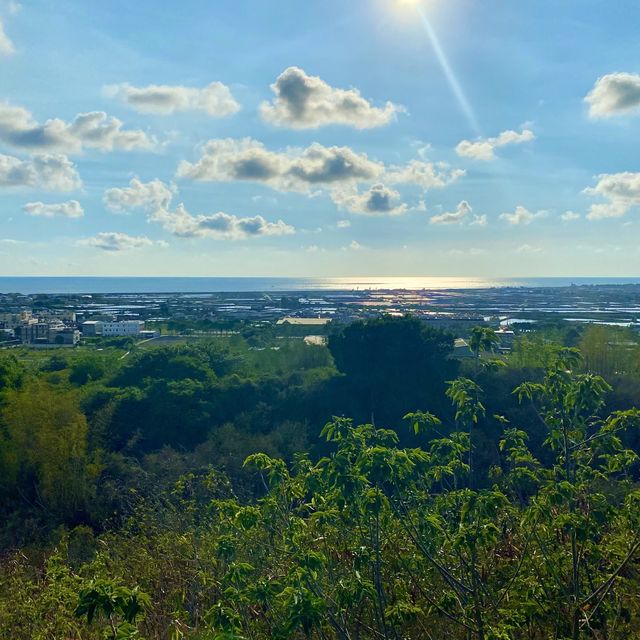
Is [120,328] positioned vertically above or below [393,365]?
below

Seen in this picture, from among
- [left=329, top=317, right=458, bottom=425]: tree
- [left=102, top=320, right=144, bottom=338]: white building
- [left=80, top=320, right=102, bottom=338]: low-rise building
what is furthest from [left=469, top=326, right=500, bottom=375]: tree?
[left=80, top=320, right=102, bottom=338]: low-rise building

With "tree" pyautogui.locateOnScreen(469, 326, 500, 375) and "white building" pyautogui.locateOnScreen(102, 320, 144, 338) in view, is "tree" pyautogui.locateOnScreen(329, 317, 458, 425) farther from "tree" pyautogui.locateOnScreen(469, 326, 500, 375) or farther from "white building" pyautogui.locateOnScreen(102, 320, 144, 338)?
"white building" pyautogui.locateOnScreen(102, 320, 144, 338)

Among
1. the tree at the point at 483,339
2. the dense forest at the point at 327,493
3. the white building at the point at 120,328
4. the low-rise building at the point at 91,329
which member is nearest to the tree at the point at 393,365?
the dense forest at the point at 327,493

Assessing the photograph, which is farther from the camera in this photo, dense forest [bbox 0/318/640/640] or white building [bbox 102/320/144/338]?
white building [bbox 102/320/144/338]

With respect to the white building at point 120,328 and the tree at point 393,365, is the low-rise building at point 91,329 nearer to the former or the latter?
the white building at point 120,328

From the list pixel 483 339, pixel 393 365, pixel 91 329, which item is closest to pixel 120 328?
pixel 91 329

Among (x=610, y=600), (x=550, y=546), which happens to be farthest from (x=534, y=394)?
(x=610, y=600)

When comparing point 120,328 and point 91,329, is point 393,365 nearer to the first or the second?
point 120,328

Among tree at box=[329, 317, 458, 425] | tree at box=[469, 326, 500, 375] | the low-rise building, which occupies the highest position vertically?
tree at box=[469, 326, 500, 375]

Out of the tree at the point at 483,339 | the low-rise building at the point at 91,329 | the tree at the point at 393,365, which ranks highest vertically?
the tree at the point at 483,339
